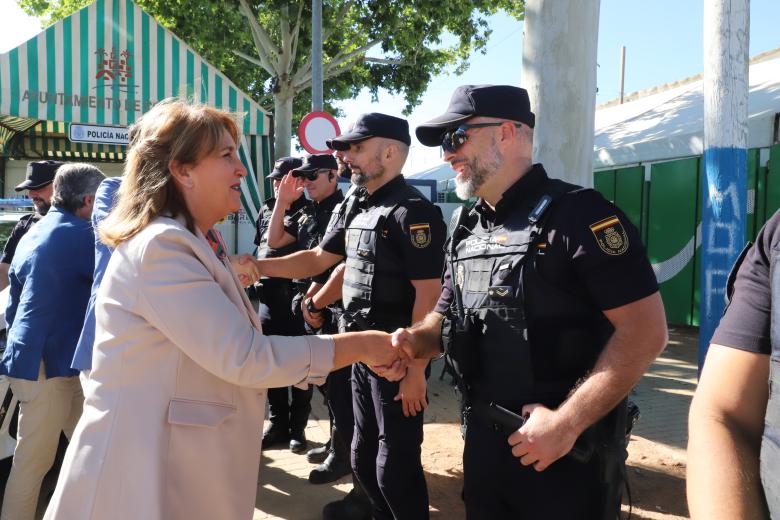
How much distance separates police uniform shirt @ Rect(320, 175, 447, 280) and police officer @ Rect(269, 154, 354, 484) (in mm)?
897

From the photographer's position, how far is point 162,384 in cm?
168

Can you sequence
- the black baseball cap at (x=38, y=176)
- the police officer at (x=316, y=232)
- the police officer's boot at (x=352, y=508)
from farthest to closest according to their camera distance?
the black baseball cap at (x=38, y=176)
the police officer at (x=316, y=232)
the police officer's boot at (x=352, y=508)

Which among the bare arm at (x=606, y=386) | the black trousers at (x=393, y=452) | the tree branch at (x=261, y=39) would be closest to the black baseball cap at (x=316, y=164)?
the black trousers at (x=393, y=452)

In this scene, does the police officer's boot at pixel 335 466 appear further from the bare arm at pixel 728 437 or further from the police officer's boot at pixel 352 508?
the bare arm at pixel 728 437

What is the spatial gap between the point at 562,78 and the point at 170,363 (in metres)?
3.32

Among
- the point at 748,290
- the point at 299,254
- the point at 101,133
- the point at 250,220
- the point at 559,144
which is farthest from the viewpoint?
the point at 250,220

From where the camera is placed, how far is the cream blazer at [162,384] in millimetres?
1646

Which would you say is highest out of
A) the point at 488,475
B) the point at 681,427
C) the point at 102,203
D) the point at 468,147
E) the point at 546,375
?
the point at 468,147

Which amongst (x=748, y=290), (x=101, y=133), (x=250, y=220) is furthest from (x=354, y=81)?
(x=748, y=290)

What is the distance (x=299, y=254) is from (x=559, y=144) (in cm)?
190

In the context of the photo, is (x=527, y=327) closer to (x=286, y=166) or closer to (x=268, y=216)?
(x=286, y=166)

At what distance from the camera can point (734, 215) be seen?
14.2 feet

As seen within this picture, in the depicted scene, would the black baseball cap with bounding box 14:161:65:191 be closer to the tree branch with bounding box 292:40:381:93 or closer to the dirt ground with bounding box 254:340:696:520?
the dirt ground with bounding box 254:340:696:520

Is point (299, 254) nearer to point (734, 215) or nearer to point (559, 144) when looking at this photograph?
point (559, 144)
